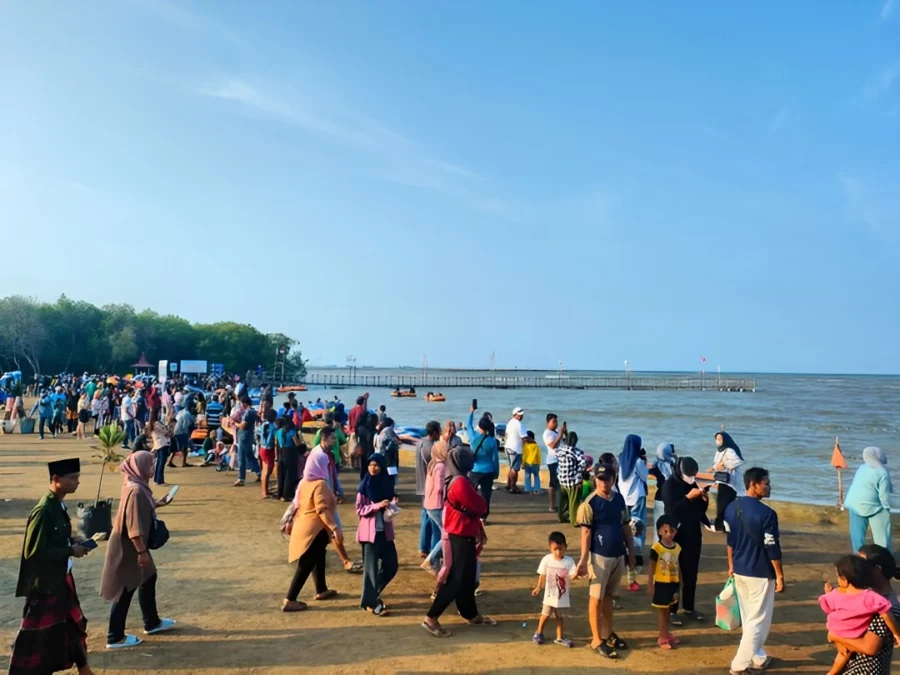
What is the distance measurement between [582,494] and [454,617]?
133 inches

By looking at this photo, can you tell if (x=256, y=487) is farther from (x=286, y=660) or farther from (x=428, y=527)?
(x=286, y=660)

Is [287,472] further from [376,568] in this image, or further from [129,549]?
[129,549]

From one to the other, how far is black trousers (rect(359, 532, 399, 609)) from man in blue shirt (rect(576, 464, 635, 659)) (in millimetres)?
1897

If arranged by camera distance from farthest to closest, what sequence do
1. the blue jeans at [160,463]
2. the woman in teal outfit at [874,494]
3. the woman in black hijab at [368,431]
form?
the woman in black hijab at [368,431]
the blue jeans at [160,463]
the woman in teal outfit at [874,494]

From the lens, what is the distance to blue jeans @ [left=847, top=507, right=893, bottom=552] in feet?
22.0

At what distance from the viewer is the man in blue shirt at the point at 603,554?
17.2 ft

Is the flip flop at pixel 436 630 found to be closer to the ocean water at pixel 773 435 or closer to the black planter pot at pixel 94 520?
the black planter pot at pixel 94 520

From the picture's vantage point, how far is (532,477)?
13.0 m

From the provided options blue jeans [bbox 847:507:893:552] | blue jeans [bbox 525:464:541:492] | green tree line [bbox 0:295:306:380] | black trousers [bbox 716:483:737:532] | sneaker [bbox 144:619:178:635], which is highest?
green tree line [bbox 0:295:306:380]

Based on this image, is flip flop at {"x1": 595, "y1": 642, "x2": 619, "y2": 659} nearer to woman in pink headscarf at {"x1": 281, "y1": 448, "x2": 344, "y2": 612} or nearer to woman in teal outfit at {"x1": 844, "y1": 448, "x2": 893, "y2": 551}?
woman in pink headscarf at {"x1": 281, "y1": 448, "x2": 344, "y2": 612}

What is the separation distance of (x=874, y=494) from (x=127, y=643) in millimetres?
7579

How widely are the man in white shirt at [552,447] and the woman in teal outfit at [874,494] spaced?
443 centimetres

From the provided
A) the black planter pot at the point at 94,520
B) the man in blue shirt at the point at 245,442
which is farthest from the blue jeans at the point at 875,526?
the man in blue shirt at the point at 245,442

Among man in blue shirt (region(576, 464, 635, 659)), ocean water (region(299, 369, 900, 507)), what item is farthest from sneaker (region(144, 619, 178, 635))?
ocean water (region(299, 369, 900, 507))
